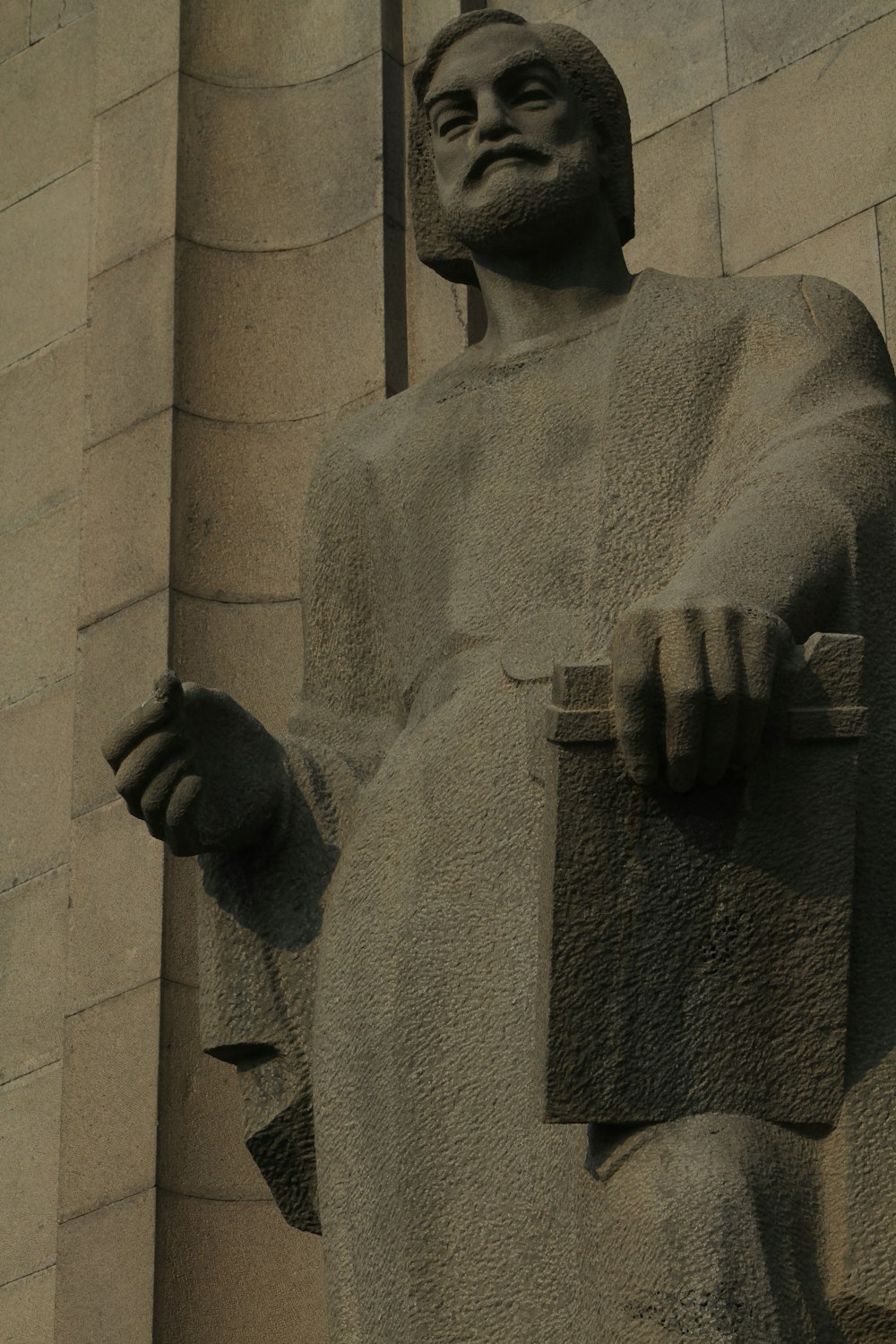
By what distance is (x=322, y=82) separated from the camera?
7113mm

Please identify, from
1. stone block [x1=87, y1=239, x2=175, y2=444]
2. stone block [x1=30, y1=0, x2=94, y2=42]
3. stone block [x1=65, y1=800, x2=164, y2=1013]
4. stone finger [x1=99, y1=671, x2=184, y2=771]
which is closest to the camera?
stone finger [x1=99, y1=671, x2=184, y2=771]

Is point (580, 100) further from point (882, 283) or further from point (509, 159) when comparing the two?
point (882, 283)

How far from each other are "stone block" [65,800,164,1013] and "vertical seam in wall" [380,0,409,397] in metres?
1.24

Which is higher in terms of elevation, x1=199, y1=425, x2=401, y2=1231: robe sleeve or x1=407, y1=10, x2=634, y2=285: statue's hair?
x1=407, y1=10, x2=634, y2=285: statue's hair

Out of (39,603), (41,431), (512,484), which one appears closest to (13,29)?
(41,431)

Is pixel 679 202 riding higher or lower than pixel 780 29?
lower

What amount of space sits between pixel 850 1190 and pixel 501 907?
0.69 metres

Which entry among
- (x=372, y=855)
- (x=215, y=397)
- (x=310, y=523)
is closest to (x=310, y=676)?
(x=310, y=523)

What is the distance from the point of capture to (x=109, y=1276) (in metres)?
5.89

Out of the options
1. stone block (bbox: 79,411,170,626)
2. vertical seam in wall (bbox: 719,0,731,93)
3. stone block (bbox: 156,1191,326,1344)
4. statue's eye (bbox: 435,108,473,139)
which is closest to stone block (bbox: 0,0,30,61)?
stone block (bbox: 79,411,170,626)

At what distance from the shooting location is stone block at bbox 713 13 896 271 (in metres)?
6.27

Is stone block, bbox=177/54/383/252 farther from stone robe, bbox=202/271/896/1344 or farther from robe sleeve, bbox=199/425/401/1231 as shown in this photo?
robe sleeve, bbox=199/425/401/1231

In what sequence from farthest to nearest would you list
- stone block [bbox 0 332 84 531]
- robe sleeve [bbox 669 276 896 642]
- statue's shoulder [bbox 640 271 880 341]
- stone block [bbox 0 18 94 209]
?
stone block [bbox 0 18 94 209], stone block [bbox 0 332 84 531], statue's shoulder [bbox 640 271 880 341], robe sleeve [bbox 669 276 896 642]

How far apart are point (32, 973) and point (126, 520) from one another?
1115 millimetres
